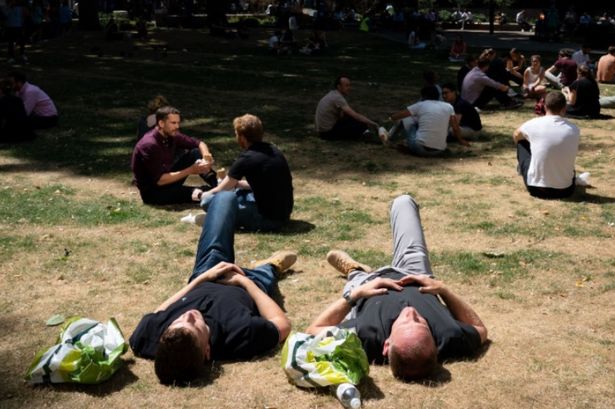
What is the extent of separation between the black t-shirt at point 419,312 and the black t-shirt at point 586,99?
36.5 feet

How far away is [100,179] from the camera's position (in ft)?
37.4

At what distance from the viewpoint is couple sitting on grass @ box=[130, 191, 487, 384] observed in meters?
5.00

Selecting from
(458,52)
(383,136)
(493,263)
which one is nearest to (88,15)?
(458,52)

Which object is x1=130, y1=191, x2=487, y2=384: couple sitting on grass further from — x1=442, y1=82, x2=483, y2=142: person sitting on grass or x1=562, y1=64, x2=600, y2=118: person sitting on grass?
x1=562, y1=64, x2=600, y2=118: person sitting on grass

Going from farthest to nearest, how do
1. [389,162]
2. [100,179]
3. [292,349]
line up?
[389,162], [100,179], [292,349]

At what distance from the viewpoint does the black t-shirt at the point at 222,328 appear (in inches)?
215

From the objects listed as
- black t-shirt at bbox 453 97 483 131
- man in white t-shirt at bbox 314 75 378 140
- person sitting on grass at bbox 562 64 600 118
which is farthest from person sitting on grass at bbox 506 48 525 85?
man in white t-shirt at bbox 314 75 378 140

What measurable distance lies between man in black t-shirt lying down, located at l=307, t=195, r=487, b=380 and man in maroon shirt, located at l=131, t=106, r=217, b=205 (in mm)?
4091

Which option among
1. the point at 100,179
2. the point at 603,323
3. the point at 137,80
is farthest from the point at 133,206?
the point at 137,80

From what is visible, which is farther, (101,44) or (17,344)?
(101,44)

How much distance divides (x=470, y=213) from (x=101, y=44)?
23.8 m

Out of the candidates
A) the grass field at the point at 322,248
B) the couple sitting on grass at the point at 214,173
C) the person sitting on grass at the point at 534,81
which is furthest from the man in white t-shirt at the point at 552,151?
the person sitting on grass at the point at 534,81

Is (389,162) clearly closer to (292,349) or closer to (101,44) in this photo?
(292,349)

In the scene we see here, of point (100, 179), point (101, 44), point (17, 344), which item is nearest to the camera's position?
point (17, 344)
